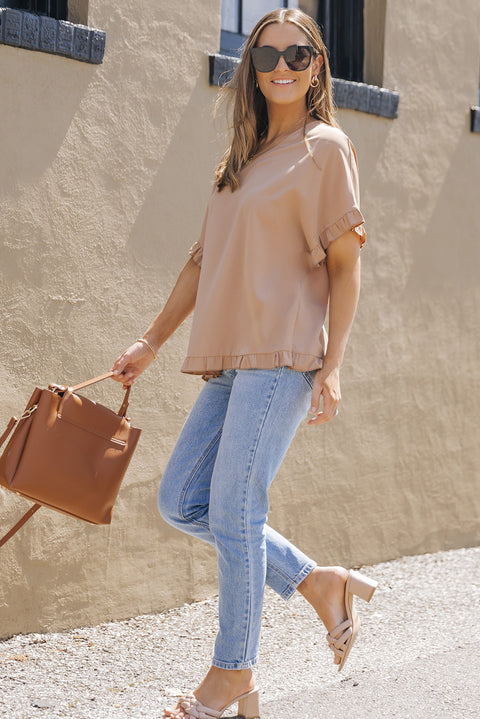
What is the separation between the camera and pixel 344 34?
5246mm

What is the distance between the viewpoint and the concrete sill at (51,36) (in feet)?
11.7

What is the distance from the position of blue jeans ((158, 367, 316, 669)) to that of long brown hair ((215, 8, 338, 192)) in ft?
2.14

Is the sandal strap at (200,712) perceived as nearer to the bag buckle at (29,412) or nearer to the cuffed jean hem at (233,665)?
the cuffed jean hem at (233,665)

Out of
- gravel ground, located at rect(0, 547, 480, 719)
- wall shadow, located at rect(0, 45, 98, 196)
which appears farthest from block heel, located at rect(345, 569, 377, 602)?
wall shadow, located at rect(0, 45, 98, 196)

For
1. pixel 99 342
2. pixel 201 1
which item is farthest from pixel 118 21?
pixel 99 342

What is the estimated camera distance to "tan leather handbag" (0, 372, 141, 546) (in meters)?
2.85

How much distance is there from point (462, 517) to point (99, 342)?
8.73 feet

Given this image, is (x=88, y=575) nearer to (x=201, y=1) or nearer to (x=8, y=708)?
(x=8, y=708)

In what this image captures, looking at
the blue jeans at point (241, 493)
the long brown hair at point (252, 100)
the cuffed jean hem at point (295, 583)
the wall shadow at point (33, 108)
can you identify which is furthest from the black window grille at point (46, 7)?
the cuffed jean hem at point (295, 583)

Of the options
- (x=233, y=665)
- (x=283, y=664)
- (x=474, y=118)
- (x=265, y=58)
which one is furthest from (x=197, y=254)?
(x=474, y=118)

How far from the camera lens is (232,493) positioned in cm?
277

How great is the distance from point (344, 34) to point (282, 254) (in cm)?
287

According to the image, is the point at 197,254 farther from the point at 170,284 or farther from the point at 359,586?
the point at 359,586

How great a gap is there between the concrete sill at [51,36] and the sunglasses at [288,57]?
112 cm
